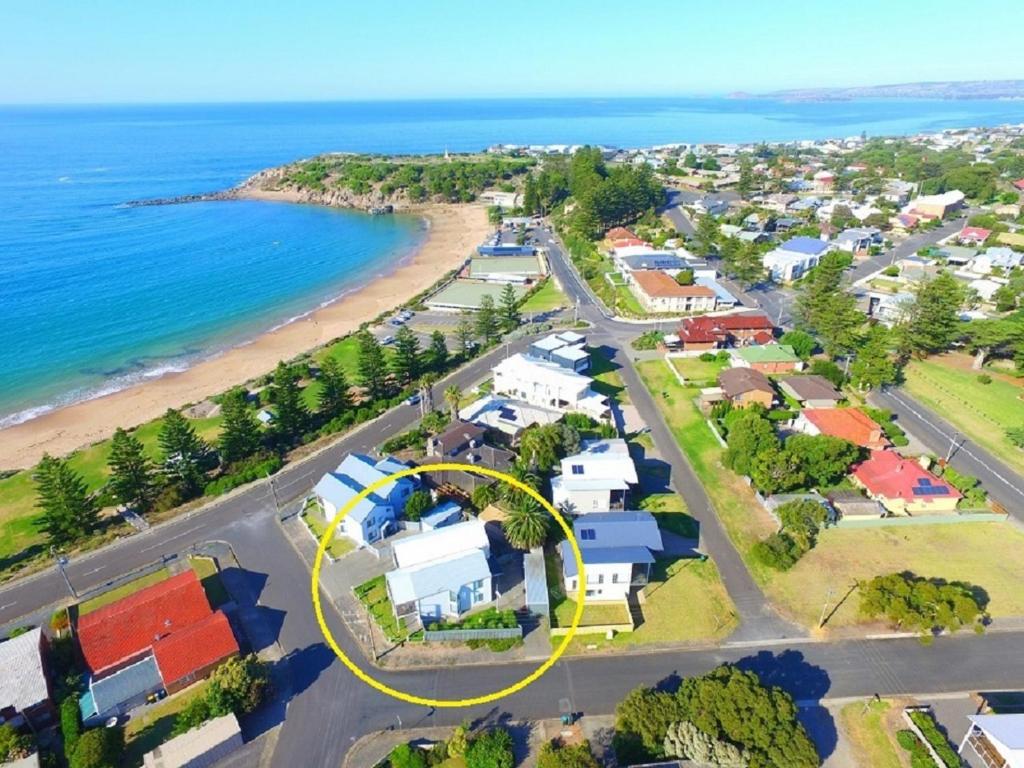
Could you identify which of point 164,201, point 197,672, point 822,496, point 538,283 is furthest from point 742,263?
point 164,201

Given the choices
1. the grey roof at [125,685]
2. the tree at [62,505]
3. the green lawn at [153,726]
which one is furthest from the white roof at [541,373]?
the grey roof at [125,685]

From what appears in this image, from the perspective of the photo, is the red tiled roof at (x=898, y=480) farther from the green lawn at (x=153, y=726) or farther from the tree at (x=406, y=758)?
the green lawn at (x=153, y=726)

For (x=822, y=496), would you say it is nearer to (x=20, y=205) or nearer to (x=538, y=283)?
(x=538, y=283)

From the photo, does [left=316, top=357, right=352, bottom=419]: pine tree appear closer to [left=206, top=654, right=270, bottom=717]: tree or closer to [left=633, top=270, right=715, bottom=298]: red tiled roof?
[left=206, top=654, right=270, bottom=717]: tree

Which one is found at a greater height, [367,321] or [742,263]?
[742,263]

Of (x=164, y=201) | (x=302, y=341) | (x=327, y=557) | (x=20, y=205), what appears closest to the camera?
(x=327, y=557)

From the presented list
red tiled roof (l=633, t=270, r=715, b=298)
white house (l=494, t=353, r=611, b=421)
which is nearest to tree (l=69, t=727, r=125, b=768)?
white house (l=494, t=353, r=611, b=421)
